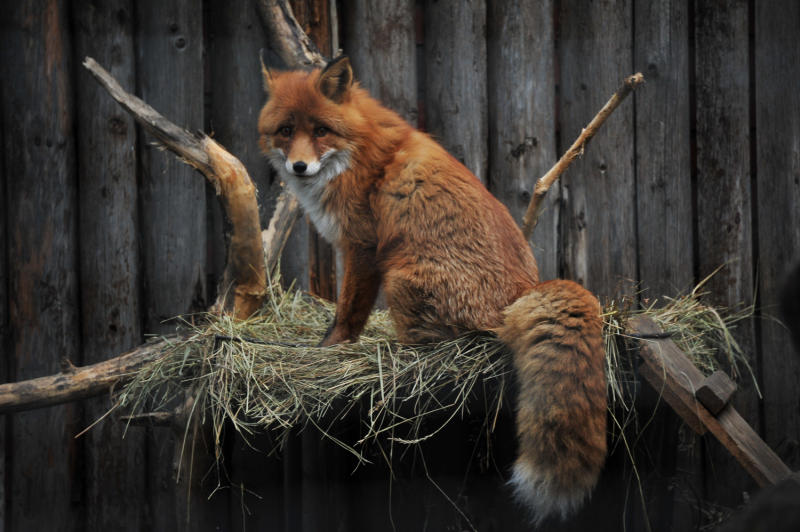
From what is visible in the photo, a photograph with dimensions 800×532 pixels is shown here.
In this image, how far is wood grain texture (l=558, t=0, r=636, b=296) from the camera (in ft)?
12.0

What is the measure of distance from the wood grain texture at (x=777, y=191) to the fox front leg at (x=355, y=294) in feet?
6.76

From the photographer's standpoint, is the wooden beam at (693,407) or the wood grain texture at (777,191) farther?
the wood grain texture at (777,191)

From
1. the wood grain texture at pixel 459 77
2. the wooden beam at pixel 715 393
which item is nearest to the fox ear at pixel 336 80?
the wood grain texture at pixel 459 77

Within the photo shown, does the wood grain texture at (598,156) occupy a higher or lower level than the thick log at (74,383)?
higher

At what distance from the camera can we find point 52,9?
137 inches

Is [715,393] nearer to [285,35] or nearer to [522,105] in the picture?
[522,105]

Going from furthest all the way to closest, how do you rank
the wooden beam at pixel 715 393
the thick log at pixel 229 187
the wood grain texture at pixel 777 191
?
the wood grain texture at pixel 777 191
the thick log at pixel 229 187
the wooden beam at pixel 715 393

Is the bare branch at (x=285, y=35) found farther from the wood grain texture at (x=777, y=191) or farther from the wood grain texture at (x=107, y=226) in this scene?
the wood grain texture at (x=777, y=191)

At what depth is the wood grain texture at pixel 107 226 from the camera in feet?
11.7

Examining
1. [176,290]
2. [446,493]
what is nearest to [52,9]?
[176,290]

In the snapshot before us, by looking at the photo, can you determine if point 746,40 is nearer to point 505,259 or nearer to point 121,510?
point 505,259

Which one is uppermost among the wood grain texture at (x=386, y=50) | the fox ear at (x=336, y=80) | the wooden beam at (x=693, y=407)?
the wood grain texture at (x=386, y=50)

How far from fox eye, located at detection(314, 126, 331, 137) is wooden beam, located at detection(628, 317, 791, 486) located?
4.70 ft

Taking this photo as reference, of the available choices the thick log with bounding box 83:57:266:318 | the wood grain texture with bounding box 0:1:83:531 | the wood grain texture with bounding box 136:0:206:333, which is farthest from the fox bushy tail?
the wood grain texture with bounding box 0:1:83:531
